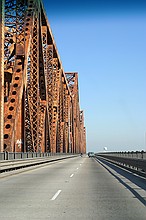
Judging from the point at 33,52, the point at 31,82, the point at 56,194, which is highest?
the point at 33,52

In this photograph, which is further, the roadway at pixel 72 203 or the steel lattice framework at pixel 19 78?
the steel lattice framework at pixel 19 78

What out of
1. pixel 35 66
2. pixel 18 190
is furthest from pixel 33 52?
pixel 18 190

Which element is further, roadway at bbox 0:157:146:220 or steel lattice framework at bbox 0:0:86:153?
steel lattice framework at bbox 0:0:86:153

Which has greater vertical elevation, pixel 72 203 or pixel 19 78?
pixel 19 78

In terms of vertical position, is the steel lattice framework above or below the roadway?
above

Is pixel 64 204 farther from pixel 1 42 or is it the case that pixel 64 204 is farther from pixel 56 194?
pixel 1 42

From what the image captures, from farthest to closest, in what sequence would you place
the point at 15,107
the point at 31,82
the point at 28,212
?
the point at 31,82, the point at 15,107, the point at 28,212

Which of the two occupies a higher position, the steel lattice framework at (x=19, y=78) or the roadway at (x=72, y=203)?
the steel lattice framework at (x=19, y=78)

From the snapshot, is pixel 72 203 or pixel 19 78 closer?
pixel 72 203

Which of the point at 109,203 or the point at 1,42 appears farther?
the point at 1,42

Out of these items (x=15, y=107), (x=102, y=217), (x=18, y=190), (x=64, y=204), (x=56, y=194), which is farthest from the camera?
(x=15, y=107)

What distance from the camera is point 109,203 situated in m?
11.4

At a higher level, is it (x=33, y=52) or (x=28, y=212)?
(x=33, y=52)

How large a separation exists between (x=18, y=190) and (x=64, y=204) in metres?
4.01
